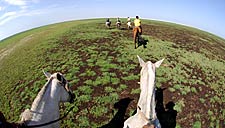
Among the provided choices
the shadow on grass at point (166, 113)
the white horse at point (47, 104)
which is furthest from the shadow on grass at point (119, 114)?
the white horse at point (47, 104)

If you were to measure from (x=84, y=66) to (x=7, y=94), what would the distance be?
6295 mm

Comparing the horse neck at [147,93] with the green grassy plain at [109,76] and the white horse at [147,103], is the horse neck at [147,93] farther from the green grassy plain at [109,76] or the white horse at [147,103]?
the green grassy plain at [109,76]

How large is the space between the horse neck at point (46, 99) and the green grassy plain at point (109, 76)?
607 centimetres

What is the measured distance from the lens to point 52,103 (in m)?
9.20

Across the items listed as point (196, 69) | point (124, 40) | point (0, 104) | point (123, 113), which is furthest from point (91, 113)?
point (124, 40)

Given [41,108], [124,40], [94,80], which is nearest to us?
[41,108]

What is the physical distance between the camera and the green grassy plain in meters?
16.6

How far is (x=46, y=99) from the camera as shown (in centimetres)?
905

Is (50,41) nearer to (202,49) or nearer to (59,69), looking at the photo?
(59,69)

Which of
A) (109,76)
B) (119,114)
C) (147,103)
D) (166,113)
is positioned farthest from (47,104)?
(109,76)

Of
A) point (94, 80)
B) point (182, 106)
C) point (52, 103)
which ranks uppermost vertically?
point (52, 103)

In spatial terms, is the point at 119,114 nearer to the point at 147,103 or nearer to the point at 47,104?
the point at 147,103

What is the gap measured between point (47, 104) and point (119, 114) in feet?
23.8

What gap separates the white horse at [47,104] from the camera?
8953mm
